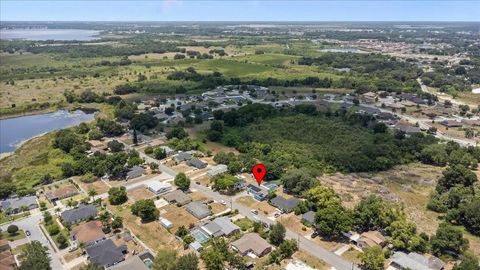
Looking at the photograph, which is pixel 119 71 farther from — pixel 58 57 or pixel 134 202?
pixel 134 202

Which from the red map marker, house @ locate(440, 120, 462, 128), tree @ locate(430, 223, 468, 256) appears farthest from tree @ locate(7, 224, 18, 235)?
house @ locate(440, 120, 462, 128)

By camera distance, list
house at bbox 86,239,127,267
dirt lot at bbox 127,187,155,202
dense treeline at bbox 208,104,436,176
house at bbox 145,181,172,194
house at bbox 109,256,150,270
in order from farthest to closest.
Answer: dense treeline at bbox 208,104,436,176
house at bbox 145,181,172,194
dirt lot at bbox 127,187,155,202
house at bbox 86,239,127,267
house at bbox 109,256,150,270

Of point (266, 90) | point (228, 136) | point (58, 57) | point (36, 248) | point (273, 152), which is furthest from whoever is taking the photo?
point (58, 57)

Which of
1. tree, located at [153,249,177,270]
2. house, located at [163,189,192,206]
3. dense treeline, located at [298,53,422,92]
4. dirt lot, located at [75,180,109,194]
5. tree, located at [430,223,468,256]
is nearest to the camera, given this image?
tree, located at [153,249,177,270]

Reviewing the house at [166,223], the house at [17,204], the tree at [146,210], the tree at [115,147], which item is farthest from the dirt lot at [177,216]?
the tree at [115,147]

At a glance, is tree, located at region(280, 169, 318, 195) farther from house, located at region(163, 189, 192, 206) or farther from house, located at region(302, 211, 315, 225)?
house, located at region(163, 189, 192, 206)

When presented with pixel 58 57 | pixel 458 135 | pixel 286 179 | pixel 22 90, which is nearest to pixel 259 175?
pixel 286 179

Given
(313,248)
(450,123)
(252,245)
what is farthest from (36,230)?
(450,123)
